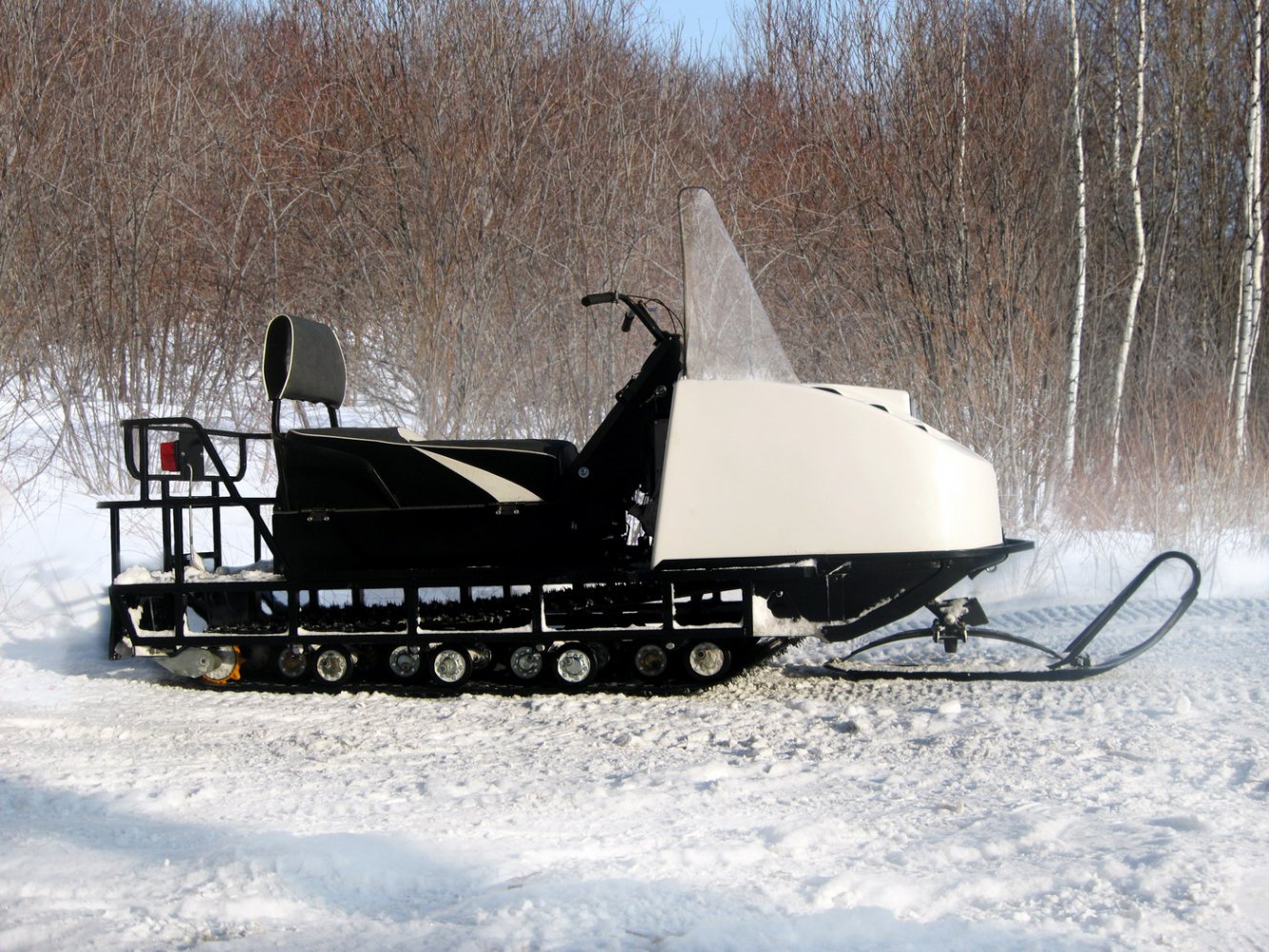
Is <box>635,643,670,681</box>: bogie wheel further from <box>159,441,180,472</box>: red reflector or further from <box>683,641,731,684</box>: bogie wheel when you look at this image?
<box>159,441,180,472</box>: red reflector

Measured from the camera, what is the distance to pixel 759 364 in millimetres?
4535

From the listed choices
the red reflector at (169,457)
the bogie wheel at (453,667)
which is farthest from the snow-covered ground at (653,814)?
the red reflector at (169,457)

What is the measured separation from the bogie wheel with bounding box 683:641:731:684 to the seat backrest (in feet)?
5.97

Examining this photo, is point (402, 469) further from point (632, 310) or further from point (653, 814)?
point (653, 814)

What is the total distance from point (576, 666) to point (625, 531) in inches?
22.5

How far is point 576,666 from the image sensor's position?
4570 millimetres

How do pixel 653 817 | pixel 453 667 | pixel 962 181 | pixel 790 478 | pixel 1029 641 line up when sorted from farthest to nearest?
1. pixel 962 181
2. pixel 453 667
3. pixel 1029 641
4. pixel 790 478
5. pixel 653 817

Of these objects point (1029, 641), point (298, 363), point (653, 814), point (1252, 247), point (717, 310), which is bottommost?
point (653, 814)

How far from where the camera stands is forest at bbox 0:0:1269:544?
8.43 m

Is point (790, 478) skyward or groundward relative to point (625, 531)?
skyward

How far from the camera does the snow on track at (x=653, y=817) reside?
225cm

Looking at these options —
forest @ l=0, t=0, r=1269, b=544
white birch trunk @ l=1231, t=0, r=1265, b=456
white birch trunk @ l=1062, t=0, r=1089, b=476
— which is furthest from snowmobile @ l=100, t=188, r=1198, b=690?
white birch trunk @ l=1231, t=0, r=1265, b=456

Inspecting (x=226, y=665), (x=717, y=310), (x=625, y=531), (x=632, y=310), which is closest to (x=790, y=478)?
(x=717, y=310)

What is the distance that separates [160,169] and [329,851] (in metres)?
7.65
